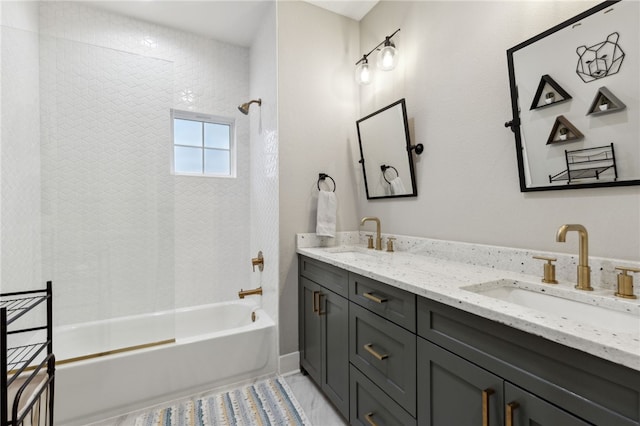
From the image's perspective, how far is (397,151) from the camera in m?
1.91

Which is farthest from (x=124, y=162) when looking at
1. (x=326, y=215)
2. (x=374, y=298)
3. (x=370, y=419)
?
(x=370, y=419)

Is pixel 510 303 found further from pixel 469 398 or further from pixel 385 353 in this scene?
pixel 385 353

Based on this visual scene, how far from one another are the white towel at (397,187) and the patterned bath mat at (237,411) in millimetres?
1459

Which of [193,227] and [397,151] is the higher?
[397,151]

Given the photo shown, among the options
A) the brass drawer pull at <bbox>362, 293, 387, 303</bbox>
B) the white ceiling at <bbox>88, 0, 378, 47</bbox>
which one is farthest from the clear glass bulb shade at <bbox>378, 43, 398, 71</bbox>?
the brass drawer pull at <bbox>362, 293, 387, 303</bbox>

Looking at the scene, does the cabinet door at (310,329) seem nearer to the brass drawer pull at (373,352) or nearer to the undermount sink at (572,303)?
the brass drawer pull at (373,352)

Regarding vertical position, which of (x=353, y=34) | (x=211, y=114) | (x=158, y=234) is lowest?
(x=158, y=234)

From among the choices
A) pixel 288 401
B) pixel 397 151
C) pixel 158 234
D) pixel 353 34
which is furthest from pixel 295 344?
pixel 353 34

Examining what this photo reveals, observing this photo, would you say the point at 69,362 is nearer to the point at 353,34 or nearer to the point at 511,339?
the point at 511,339

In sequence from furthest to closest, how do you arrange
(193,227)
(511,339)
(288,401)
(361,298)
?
1. (193,227)
2. (288,401)
3. (361,298)
4. (511,339)

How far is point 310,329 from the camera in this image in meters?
1.92

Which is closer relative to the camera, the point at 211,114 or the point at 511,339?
the point at 511,339

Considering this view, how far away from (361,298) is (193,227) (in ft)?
5.97

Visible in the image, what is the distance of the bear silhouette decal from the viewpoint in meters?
0.97
